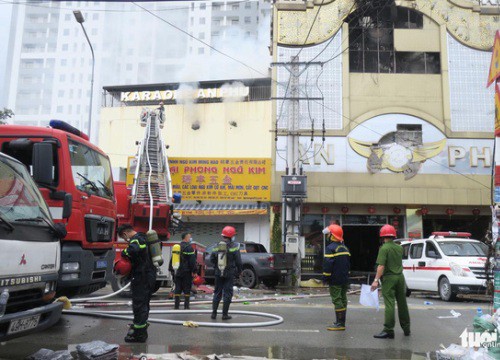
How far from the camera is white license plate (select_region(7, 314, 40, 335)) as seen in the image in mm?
3989

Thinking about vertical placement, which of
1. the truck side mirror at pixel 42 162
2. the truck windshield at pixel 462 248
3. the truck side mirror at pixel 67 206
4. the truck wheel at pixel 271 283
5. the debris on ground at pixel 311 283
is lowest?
A: the debris on ground at pixel 311 283

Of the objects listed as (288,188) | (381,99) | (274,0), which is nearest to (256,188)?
(288,188)

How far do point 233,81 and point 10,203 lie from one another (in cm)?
Result: 1919

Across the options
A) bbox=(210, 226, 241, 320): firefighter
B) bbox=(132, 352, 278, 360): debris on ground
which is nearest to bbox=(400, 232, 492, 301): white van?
bbox=(210, 226, 241, 320): firefighter

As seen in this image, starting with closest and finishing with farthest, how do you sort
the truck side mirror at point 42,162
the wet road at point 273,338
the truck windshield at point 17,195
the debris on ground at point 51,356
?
1. the truck windshield at point 17,195
2. the debris on ground at point 51,356
3. the wet road at point 273,338
4. the truck side mirror at point 42,162

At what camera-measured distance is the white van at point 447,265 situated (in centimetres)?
1110

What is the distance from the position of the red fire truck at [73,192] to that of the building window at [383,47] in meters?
15.4

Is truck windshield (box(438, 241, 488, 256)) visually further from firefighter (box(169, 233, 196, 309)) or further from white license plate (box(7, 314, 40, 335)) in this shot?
white license plate (box(7, 314, 40, 335))

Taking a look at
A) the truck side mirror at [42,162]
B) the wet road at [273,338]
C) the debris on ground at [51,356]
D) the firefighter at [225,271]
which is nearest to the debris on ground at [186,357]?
the wet road at [273,338]

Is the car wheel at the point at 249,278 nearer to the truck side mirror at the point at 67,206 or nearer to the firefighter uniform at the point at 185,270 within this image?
the firefighter uniform at the point at 185,270

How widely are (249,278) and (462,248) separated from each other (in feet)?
21.2

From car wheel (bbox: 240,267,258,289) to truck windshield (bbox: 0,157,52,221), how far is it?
9918 mm

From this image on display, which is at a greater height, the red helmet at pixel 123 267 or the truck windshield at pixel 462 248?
the truck windshield at pixel 462 248

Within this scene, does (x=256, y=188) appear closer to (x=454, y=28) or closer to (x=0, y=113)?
(x=454, y=28)
